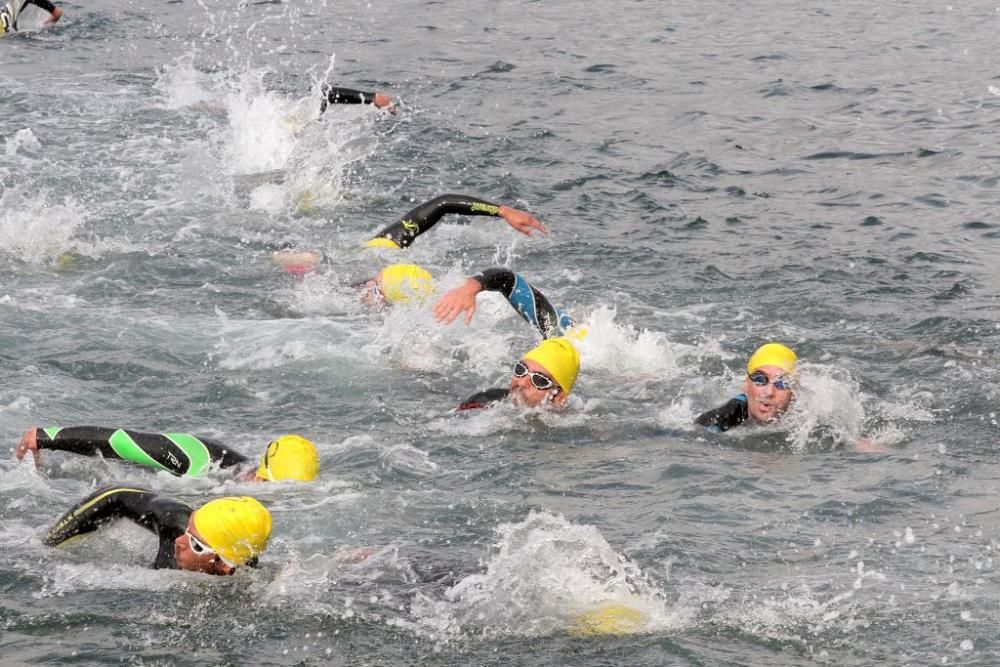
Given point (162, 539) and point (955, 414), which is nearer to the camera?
point (162, 539)

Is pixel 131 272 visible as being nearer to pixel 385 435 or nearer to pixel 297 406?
pixel 297 406

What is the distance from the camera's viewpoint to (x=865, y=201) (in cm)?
1595

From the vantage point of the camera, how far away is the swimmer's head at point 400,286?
40.5ft

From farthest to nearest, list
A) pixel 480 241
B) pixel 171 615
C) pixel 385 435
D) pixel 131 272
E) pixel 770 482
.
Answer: pixel 480 241 < pixel 131 272 < pixel 385 435 < pixel 770 482 < pixel 171 615

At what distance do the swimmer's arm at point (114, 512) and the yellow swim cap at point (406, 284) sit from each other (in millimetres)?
4898

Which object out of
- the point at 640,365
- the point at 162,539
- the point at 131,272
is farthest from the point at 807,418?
the point at 131,272

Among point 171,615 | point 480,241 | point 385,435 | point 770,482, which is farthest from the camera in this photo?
point 480,241

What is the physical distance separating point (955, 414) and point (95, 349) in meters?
7.22

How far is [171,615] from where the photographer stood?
24.1 ft

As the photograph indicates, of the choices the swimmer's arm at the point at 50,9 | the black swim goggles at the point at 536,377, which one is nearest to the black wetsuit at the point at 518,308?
the black swim goggles at the point at 536,377

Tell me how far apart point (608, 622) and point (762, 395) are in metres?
3.29

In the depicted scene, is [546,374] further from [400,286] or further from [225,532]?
[225,532]

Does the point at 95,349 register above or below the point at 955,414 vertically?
below

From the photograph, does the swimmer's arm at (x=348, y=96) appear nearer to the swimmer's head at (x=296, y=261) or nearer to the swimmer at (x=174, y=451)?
the swimmer's head at (x=296, y=261)
